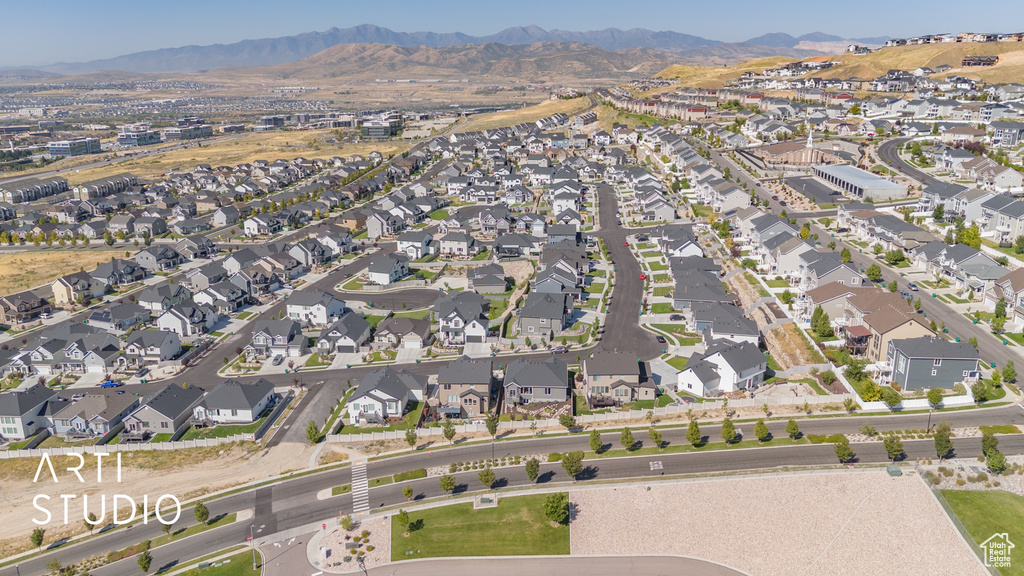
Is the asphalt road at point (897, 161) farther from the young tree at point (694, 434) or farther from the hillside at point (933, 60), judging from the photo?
the young tree at point (694, 434)

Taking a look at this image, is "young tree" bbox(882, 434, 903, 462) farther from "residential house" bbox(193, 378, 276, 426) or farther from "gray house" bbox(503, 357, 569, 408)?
"residential house" bbox(193, 378, 276, 426)

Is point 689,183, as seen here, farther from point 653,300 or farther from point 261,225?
point 261,225

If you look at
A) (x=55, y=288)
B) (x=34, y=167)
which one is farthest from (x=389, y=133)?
(x=55, y=288)

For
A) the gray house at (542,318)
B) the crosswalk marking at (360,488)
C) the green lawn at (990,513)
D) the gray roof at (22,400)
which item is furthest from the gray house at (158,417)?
the green lawn at (990,513)

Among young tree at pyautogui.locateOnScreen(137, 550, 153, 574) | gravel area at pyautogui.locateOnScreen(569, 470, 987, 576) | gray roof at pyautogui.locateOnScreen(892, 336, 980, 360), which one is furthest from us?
gray roof at pyautogui.locateOnScreen(892, 336, 980, 360)

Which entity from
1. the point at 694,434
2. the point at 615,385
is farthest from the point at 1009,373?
the point at 615,385

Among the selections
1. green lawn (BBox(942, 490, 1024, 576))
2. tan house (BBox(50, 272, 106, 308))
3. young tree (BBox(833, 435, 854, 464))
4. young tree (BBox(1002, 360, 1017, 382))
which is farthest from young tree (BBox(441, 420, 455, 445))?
tan house (BBox(50, 272, 106, 308))
